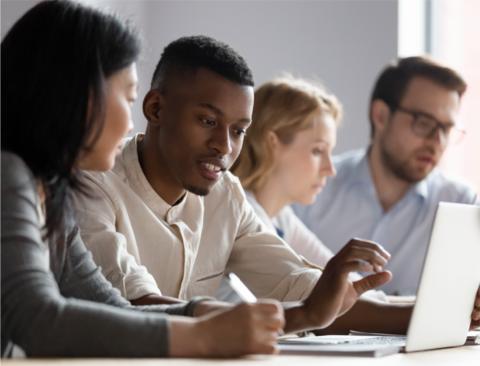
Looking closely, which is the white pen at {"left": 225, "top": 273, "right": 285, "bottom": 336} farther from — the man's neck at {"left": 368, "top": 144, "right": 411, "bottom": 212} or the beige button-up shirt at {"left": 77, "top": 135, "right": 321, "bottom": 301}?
the man's neck at {"left": 368, "top": 144, "right": 411, "bottom": 212}

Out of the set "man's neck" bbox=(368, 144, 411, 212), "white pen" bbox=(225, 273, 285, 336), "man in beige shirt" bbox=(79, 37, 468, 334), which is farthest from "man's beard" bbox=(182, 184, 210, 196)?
"man's neck" bbox=(368, 144, 411, 212)

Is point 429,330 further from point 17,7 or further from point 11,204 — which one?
point 17,7

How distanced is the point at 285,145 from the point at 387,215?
0.69 meters

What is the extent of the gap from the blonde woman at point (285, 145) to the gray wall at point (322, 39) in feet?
3.77

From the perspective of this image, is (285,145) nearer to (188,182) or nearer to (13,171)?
(188,182)

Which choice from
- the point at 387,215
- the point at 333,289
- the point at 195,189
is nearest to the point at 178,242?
the point at 195,189

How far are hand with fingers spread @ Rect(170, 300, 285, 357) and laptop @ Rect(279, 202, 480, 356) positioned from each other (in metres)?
0.12

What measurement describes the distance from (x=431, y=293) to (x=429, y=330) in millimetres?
60

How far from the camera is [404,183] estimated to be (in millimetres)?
2627

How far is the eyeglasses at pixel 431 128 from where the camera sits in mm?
2572

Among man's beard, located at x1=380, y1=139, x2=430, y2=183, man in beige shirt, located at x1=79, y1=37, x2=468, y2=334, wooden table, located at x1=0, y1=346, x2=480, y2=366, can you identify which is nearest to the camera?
wooden table, located at x1=0, y1=346, x2=480, y2=366

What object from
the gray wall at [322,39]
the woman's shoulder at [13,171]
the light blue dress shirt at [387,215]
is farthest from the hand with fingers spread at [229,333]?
the gray wall at [322,39]

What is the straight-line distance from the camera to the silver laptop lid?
867 millimetres

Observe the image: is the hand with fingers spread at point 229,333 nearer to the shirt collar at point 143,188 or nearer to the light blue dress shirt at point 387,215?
the shirt collar at point 143,188
